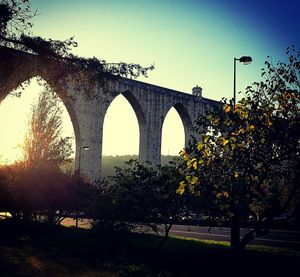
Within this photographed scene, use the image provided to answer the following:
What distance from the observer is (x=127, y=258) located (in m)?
12.4

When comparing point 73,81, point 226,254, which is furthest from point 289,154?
point 73,81

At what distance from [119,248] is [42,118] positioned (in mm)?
18019

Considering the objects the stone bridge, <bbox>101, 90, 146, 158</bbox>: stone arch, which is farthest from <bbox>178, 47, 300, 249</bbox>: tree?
<bbox>101, 90, 146, 158</bbox>: stone arch

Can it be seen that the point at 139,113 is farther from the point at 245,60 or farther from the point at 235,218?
the point at 235,218

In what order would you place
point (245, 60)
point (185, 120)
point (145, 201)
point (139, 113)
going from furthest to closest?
point (185, 120) < point (139, 113) < point (245, 60) < point (145, 201)

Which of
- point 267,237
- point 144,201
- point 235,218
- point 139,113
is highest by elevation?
point 139,113

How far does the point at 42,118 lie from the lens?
2984cm

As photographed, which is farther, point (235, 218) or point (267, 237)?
point (267, 237)

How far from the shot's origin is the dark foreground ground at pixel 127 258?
10273 mm

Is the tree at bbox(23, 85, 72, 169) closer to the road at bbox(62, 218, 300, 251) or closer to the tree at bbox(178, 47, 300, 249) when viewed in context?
the road at bbox(62, 218, 300, 251)

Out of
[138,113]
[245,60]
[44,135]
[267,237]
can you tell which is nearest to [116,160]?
[138,113]

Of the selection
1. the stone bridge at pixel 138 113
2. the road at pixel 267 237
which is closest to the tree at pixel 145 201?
the road at pixel 267 237

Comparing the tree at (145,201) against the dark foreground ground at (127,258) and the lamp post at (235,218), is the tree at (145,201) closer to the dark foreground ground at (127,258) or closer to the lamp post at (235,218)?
the dark foreground ground at (127,258)

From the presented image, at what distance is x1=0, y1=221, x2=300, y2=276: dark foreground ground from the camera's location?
10.3m
